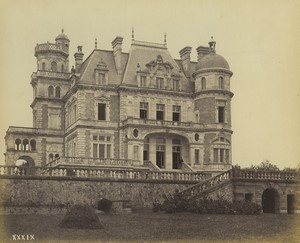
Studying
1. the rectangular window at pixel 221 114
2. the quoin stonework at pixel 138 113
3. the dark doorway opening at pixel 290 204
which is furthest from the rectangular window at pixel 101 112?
the dark doorway opening at pixel 290 204

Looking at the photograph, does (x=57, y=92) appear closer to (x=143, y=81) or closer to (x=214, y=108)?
(x=143, y=81)

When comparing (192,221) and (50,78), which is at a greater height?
(50,78)

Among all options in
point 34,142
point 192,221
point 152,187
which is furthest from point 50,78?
point 192,221

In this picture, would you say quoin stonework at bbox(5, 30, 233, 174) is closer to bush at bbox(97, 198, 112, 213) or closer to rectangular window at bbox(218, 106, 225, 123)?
rectangular window at bbox(218, 106, 225, 123)

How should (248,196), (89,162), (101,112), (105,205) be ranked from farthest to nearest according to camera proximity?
(101,112) < (89,162) < (248,196) < (105,205)

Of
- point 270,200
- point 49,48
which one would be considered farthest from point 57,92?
point 270,200

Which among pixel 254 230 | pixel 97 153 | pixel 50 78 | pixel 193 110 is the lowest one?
pixel 254 230

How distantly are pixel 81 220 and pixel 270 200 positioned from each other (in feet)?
41.3

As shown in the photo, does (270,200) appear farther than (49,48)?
No

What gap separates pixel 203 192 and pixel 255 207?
269cm

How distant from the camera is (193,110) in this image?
42625 mm

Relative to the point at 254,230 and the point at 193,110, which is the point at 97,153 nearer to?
the point at 193,110

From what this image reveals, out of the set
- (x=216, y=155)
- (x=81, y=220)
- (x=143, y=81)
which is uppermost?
(x=143, y=81)

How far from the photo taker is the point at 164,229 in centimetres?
2025
